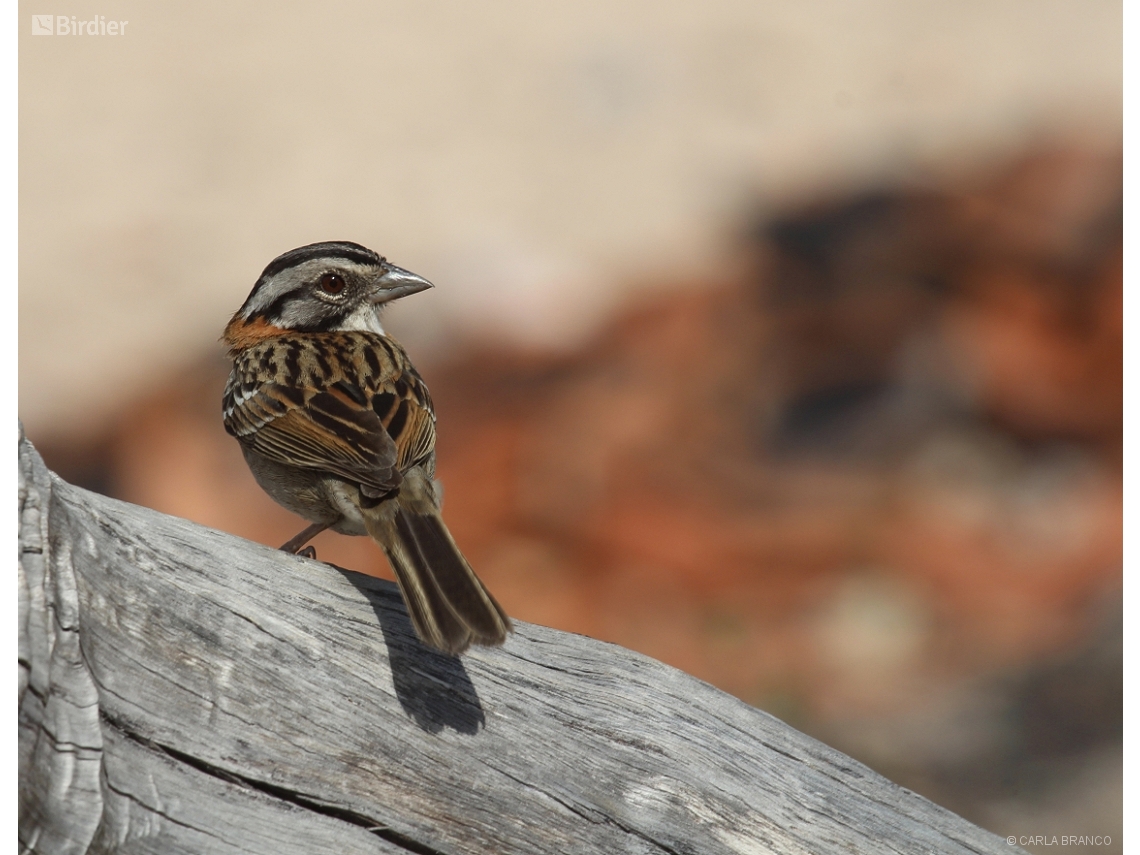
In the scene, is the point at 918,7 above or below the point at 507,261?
above

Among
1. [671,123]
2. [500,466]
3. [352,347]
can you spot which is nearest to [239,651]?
[352,347]

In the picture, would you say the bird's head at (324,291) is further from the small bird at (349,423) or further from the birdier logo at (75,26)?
the birdier logo at (75,26)

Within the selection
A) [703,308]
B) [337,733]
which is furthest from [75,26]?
[337,733]

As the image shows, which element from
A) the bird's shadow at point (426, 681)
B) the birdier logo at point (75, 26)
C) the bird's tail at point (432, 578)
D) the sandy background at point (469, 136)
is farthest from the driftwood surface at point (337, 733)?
the birdier logo at point (75, 26)

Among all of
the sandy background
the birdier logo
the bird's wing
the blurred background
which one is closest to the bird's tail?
the bird's wing

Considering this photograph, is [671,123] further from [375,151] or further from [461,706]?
[461,706]

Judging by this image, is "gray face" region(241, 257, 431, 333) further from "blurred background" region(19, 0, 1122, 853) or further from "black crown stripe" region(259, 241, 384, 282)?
"blurred background" region(19, 0, 1122, 853)
